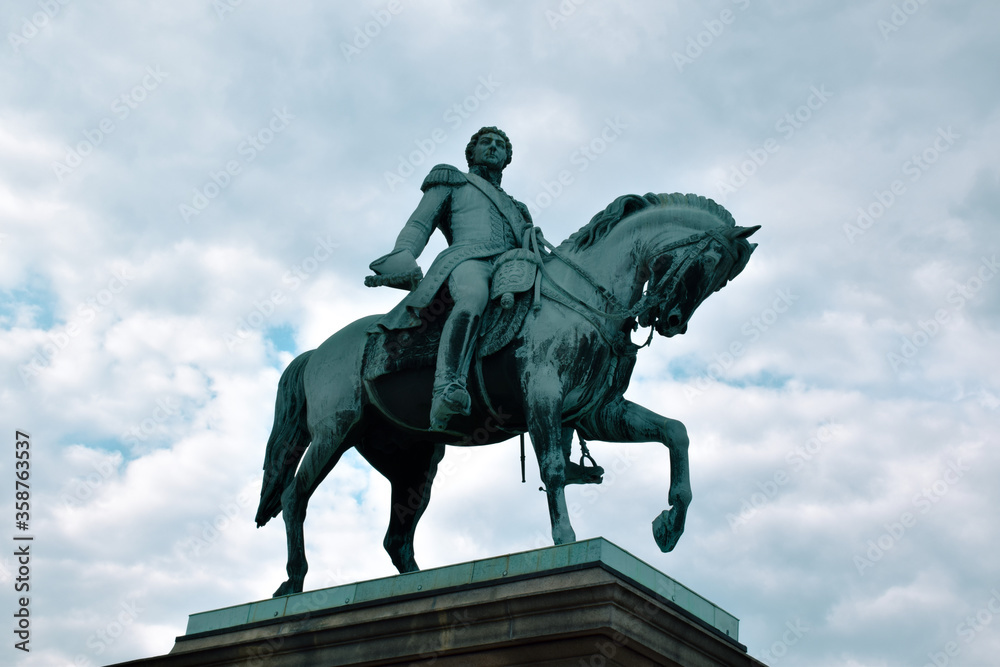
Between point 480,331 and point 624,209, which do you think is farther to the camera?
point 624,209

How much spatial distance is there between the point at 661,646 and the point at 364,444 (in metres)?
4.16

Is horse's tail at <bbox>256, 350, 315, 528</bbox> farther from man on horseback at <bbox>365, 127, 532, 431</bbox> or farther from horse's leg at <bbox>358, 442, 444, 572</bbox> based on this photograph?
man on horseback at <bbox>365, 127, 532, 431</bbox>

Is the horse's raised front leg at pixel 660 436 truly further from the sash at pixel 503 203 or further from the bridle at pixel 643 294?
the sash at pixel 503 203

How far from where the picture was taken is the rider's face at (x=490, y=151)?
1132 centimetres

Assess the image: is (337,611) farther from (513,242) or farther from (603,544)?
(513,242)

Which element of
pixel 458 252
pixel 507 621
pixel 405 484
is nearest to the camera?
pixel 507 621

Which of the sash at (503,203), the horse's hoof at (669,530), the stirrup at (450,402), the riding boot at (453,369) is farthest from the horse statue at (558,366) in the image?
the sash at (503,203)

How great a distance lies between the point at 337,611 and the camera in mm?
8789

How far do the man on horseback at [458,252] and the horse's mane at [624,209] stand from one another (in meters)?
0.77

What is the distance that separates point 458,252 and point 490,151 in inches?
54.5

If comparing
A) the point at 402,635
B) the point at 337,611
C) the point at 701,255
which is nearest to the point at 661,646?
the point at 402,635

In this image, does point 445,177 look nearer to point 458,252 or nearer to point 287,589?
point 458,252

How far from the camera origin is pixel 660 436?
9633 millimetres

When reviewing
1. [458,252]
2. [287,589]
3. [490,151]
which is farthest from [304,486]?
[490,151]
